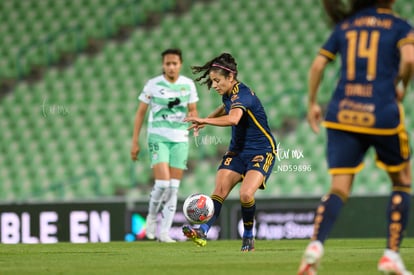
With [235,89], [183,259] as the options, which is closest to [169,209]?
[235,89]

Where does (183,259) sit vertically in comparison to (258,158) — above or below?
below

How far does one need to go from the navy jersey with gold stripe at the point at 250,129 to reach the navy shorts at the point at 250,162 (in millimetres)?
48

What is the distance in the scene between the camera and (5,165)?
16.3 m

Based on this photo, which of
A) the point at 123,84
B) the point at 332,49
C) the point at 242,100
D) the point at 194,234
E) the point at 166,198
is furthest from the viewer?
the point at 123,84

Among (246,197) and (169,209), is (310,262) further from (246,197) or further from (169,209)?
(169,209)

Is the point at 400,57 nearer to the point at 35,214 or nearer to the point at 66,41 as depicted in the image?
the point at 35,214

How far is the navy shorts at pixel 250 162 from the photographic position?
8.78 meters

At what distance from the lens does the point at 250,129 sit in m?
8.84

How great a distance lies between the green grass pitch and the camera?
6520mm

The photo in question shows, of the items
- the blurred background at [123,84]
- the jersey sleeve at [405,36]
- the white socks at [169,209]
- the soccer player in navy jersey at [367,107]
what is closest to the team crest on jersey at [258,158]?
the white socks at [169,209]

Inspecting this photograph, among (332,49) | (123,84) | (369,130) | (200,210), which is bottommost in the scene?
(200,210)

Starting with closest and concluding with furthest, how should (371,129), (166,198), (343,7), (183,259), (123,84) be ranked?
1. (371,129)
2. (343,7)
3. (183,259)
4. (166,198)
5. (123,84)

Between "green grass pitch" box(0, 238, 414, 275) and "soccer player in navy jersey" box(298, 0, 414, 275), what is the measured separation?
0.66 metres

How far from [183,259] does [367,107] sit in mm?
2397
